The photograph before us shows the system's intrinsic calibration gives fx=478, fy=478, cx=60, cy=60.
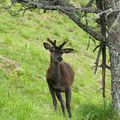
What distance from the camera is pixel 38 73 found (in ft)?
61.8

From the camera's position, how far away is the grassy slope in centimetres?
816

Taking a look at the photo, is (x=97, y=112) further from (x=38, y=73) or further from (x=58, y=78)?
(x=38, y=73)

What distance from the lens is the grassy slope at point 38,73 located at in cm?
816

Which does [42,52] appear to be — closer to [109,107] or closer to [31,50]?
[31,50]

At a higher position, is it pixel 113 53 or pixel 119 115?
pixel 113 53

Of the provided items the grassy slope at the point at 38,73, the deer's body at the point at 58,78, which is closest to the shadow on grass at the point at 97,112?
the grassy slope at the point at 38,73

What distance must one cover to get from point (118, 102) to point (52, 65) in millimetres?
4246

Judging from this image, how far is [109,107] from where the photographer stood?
10.9 meters

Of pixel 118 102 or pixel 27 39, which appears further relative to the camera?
pixel 27 39

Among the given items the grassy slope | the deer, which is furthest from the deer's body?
the grassy slope

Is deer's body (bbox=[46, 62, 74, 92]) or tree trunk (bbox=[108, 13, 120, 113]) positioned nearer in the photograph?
tree trunk (bbox=[108, 13, 120, 113])

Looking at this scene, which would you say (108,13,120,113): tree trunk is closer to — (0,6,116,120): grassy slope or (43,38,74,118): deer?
(0,6,116,120): grassy slope

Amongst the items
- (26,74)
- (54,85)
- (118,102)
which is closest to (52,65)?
(54,85)

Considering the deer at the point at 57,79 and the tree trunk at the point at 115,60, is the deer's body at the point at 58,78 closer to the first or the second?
the deer at the point at 57,79
